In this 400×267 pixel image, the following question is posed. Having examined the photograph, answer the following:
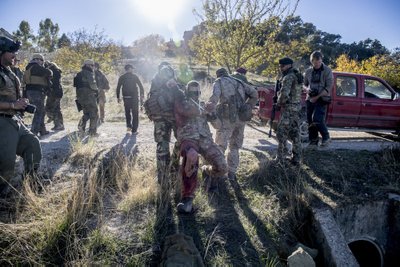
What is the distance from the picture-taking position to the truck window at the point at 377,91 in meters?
7.27

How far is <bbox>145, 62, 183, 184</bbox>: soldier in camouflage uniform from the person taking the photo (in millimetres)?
3814

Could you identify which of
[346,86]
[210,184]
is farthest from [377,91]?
[210,184]

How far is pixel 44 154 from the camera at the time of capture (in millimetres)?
4840

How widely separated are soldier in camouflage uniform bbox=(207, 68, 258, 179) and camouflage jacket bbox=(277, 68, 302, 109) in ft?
1.81

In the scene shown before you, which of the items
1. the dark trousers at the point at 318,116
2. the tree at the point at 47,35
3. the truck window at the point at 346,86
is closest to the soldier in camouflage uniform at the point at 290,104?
the dark trousers at the point at 318,116

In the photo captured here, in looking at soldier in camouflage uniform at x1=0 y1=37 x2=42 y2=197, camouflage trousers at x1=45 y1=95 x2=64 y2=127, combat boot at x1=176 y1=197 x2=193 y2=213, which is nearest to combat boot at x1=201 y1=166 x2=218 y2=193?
combat boot at x1=176 y1=197 x2=193 y2=213

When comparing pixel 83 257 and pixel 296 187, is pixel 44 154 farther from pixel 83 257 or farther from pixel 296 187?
pixel 296 187

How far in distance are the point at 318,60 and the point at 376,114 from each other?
328 cm

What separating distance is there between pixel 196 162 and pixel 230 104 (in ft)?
4.42

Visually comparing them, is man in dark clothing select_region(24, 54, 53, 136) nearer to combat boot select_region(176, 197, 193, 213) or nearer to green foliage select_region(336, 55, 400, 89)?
combat boot select_region(176, 197, 193, 213)

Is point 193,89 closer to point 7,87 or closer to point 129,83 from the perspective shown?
point 7,87

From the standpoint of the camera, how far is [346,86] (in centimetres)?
708

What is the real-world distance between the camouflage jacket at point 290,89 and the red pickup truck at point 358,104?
2.17 metres

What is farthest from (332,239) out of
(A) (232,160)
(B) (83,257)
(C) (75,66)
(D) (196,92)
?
(C) (75,66)
